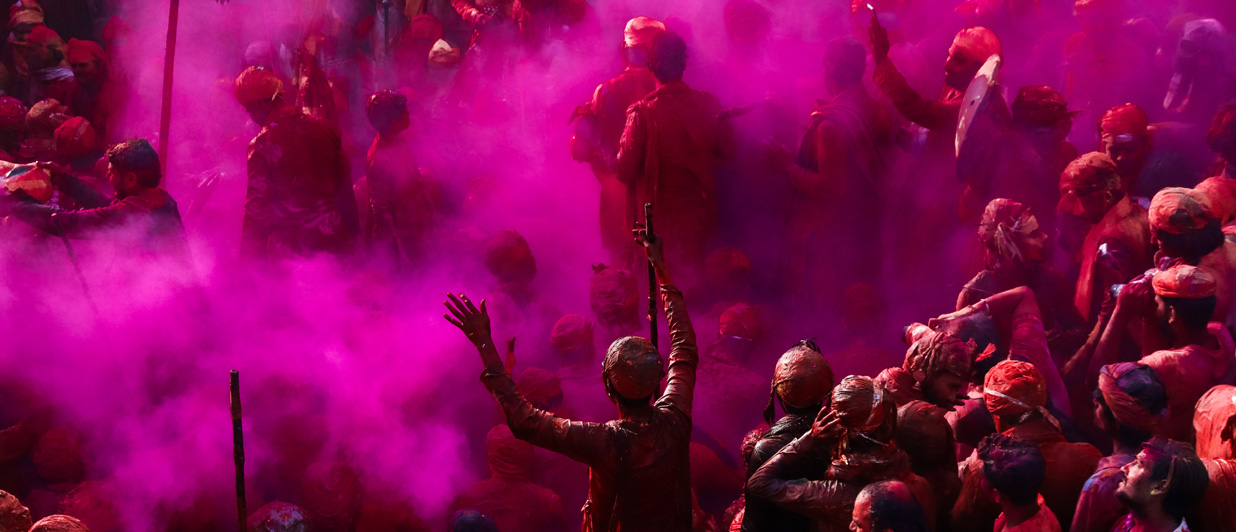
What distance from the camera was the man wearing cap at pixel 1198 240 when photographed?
5.71 metres

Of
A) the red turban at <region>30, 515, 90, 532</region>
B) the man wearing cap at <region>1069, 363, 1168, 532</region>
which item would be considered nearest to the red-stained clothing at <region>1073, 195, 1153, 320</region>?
the man wearing cap at <region>1069, 363, 1168, 532</region>

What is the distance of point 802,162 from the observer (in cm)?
816

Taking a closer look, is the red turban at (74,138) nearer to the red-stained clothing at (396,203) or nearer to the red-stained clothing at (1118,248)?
the red-stained clothing at (396,203)

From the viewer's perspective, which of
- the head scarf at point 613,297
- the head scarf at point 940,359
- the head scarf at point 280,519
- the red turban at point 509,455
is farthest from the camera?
the head scarf at point 613,297

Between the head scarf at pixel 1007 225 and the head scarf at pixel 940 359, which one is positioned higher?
the head scarf at pixel 1007 225

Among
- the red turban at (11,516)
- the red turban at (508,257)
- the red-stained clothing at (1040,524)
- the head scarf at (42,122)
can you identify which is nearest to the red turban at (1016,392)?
the red-stained clothing at (1040,524)

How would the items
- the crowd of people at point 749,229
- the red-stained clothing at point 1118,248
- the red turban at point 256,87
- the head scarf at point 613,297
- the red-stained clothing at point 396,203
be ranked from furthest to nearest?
the red-stained clothing at point 396,203 < the red turban at point 256,87 < the head scarf at point 613,297 < the red-stained clothing at point 1118,248 < the crowd of people at point 749,229

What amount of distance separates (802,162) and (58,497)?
205 inches

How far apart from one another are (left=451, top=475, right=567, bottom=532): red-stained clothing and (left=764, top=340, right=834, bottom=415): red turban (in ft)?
8.50

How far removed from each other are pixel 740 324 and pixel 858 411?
12.1 feet

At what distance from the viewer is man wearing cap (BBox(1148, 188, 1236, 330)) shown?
18.7 ft

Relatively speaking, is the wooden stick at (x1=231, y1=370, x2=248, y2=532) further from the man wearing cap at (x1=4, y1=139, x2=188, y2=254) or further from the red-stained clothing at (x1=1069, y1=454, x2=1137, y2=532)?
the man wearing cap at (x1=4, y1=139, x2=188, y2=254)

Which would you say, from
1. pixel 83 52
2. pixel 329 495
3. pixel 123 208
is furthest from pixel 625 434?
pixel 83 52

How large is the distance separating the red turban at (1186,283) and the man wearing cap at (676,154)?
3499 mm
